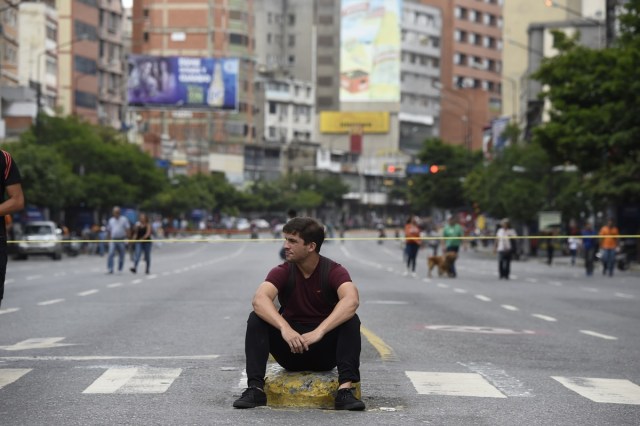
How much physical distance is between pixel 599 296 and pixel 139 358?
2026cm

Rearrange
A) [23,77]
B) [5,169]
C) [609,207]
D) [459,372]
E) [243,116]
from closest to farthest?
1. [5,169]
2. [459,372]
3. [609,207]
4. [23,77]
5. [243,116]

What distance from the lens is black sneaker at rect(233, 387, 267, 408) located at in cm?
981

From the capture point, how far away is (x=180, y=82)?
4195 inches

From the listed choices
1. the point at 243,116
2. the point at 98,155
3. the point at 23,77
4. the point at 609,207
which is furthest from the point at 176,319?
the point at 243,116

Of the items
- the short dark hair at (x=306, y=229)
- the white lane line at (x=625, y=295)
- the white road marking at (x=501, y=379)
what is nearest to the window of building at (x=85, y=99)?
the white lane line at (x=625, y=295)

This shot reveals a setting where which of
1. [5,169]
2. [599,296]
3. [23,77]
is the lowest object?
[599,296]

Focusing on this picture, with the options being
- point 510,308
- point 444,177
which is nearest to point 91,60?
point 444,177

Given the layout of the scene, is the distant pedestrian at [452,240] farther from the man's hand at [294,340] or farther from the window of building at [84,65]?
the window of building at [84,65]

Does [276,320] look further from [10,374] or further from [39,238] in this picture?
[39,238]

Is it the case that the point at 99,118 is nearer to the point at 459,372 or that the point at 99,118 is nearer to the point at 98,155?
the point at 98,155

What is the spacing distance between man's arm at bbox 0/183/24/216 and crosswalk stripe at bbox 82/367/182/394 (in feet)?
4.58

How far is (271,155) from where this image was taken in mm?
189375

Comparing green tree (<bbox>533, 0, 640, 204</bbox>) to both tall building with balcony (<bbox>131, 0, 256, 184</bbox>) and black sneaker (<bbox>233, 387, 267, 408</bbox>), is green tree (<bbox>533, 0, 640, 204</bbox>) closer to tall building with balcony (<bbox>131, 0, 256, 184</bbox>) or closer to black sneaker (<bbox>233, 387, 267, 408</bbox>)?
black sneaker (<bbox>233, 387, 267, 408</bbox>)

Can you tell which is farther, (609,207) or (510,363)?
(609,207)
